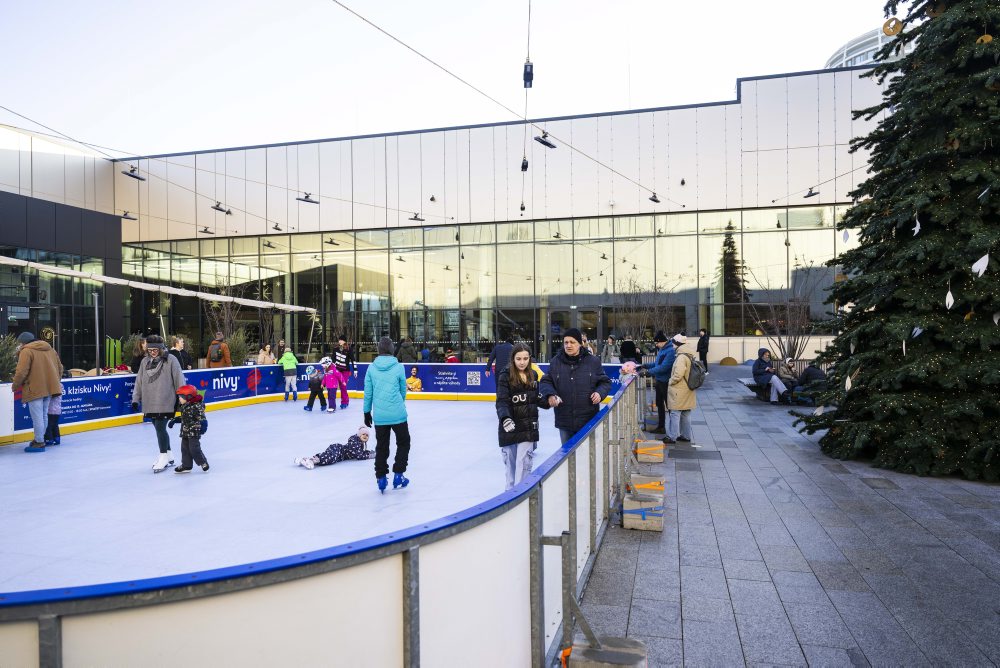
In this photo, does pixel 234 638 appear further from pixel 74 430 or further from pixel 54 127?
pixel 54 127

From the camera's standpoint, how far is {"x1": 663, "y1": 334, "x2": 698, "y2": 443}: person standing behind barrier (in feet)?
33.0

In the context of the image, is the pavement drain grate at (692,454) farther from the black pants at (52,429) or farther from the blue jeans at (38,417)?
the black pants at (52,429)

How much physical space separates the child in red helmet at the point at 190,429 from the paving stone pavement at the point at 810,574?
633cm

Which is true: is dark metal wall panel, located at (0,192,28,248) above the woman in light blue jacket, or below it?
above

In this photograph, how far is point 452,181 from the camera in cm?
2939

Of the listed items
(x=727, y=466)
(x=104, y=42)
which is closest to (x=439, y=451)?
(x=727, y=466)

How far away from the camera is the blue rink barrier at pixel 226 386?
12688mm

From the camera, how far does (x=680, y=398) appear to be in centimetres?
1025

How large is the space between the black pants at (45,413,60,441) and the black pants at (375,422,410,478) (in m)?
7.72

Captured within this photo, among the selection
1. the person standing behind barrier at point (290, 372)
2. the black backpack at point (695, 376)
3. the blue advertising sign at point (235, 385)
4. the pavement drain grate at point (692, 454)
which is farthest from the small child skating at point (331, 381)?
the black backpack at point (695, 376)

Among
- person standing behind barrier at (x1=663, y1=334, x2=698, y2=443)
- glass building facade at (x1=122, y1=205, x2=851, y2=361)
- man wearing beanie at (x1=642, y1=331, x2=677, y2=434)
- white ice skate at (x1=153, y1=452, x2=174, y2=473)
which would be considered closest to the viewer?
white ice skate at (x1=153, y1=452, x2=174, y2=473)

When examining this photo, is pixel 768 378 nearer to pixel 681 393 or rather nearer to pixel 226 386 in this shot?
pixel 681 393

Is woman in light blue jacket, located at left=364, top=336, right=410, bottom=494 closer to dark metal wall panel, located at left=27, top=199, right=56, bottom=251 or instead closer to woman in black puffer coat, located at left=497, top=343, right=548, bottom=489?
woman in black puffer coat, located at left=497, top=343, right=548, bottom=489

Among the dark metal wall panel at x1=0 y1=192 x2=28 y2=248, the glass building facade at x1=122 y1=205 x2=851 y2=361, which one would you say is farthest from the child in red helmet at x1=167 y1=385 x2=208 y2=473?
the glass building facade at x1=122 y1=205 x2=851 y2=361
